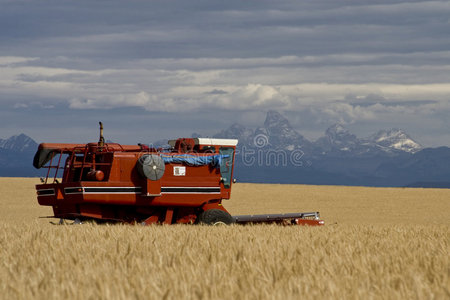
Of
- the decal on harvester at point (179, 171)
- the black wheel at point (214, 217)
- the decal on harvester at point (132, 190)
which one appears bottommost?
the black wheel at point (214, 217)

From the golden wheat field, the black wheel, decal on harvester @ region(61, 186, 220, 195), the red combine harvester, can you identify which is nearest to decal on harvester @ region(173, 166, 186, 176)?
the red combine harvester

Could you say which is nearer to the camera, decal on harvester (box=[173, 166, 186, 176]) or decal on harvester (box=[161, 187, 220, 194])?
decal on harvester (box=[161, 187, 220, 194])

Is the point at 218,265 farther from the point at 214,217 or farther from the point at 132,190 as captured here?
the point at 214,217

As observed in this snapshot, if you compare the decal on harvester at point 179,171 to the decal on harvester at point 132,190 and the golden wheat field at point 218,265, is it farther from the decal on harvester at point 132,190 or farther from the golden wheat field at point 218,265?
the golden wheat field at point 218,265

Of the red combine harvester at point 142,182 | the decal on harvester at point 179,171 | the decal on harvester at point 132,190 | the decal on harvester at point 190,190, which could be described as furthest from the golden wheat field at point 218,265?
the decal on harvester at point 179,171

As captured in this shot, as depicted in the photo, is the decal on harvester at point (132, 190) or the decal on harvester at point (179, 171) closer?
the decal on harvester at point (132, 190)

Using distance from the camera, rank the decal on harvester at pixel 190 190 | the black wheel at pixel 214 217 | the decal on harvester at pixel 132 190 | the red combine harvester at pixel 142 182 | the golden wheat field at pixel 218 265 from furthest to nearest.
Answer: the black wheel at pixel 214 217, the decal on harvester at pixel 190 190, the red combine harvester at pixel 142 182, the decal on harvester at pixel 132 190, the golden wheat field at pixel 218 265

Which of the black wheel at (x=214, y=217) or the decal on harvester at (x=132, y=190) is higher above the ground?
the decal on harvester at (x=132, y=190)

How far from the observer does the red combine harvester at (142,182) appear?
18.6 meters

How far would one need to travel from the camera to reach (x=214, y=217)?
63.3ft

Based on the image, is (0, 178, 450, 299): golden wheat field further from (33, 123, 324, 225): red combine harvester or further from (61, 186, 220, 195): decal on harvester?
(33, 123, 324, 225): red combine harvester

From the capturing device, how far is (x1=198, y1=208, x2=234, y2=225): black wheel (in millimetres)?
19250

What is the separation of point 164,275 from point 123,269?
33.2 inches

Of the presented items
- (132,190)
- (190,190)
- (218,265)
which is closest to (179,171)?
(190,190)
